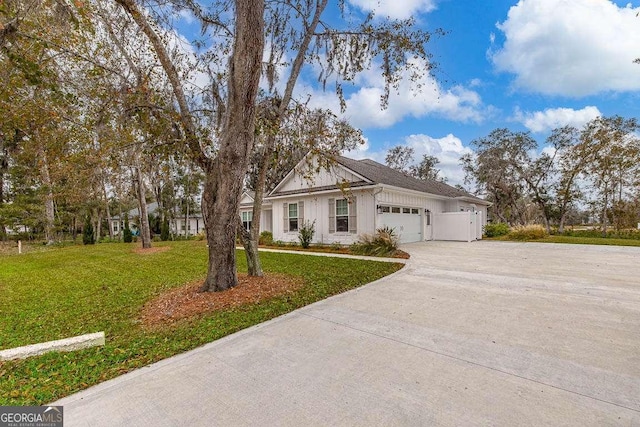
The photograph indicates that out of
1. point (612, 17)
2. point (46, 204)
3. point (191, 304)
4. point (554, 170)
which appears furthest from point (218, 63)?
point (554, 170)

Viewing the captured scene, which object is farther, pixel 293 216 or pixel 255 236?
pixel 293 216

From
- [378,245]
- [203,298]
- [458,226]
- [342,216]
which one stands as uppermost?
[342,216]

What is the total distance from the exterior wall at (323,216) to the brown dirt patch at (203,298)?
720 cm

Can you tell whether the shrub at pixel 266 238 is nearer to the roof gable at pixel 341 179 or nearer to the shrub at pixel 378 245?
the roof gable at pixel 341 179

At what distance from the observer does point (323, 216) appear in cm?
1468

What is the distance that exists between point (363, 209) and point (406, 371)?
35.1 feet

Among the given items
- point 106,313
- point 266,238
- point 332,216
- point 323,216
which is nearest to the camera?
point 106,313

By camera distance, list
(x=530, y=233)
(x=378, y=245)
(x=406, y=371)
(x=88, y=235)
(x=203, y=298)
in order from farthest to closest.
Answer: (x=88, y=235) < (x=530, y=233) < (x=378, y=245) < (x=203, y=298) < (x=406, y=371)

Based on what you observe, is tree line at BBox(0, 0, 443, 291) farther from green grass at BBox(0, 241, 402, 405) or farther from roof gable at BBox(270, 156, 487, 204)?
roof gable at BBox(270, 156, 487, 204)

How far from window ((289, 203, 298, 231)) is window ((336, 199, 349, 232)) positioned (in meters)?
2.83

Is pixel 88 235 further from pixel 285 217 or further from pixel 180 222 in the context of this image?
pixel 285 217

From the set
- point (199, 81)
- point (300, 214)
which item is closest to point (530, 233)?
point (300, 214)

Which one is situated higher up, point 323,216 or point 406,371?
point 323,216

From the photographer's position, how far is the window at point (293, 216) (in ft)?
52.8
